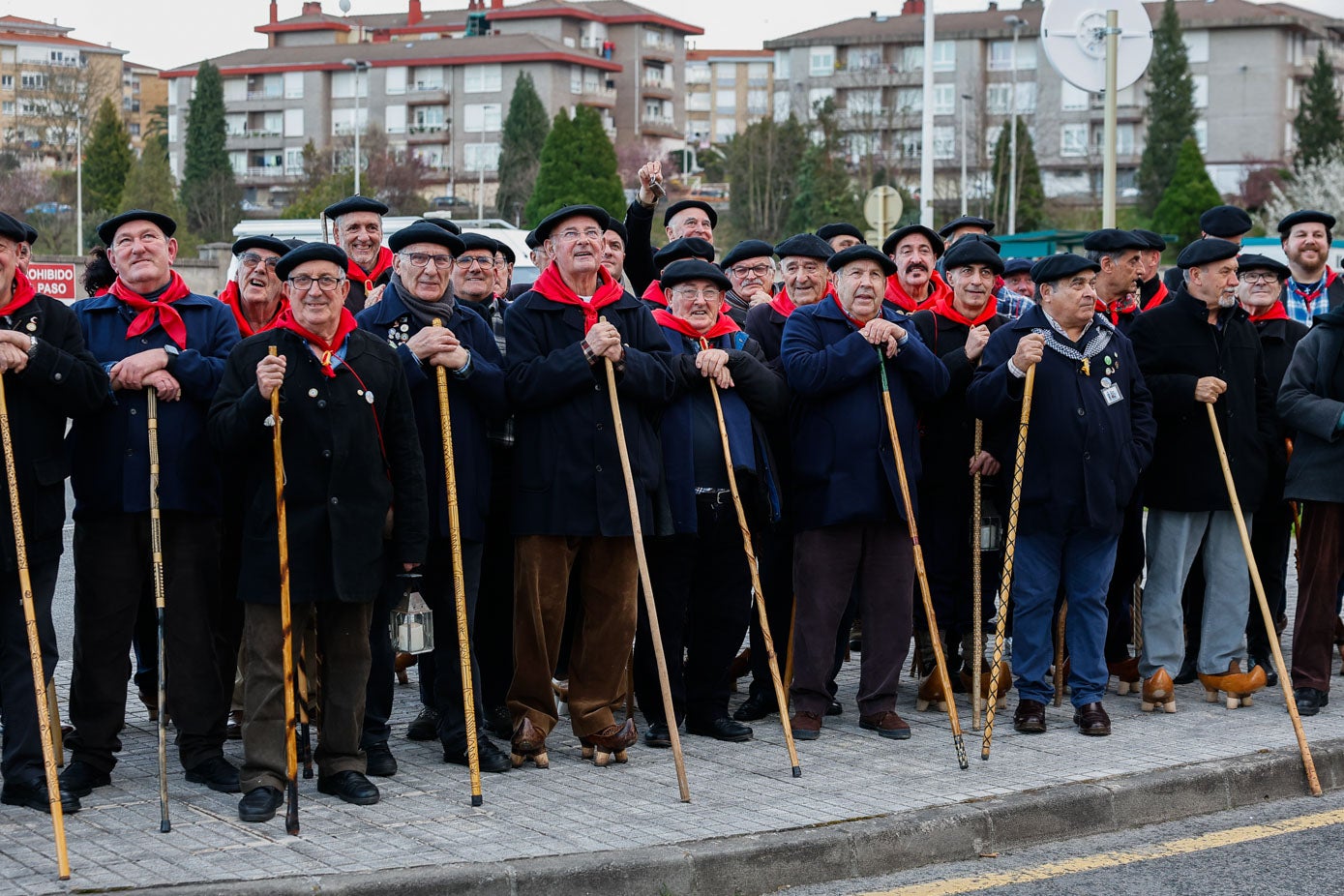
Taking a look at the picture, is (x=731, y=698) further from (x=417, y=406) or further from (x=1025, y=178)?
(x=1025, y=178)

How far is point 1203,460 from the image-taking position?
29.1ft

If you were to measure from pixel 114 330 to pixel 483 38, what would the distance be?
105 m

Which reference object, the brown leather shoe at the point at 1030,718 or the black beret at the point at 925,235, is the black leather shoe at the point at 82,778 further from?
the black beret at the point at 925,235

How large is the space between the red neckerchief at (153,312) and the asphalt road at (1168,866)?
10.9 feet

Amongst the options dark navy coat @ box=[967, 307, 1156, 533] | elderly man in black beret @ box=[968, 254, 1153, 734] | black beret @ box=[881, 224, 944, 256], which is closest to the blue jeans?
elderly man in black beret @ box=[968, 254, 1153, 734]

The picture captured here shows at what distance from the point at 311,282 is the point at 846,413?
2.67 metres

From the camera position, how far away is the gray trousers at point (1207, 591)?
8.87m

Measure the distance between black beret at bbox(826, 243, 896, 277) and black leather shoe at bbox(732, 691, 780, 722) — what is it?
2110 millimetres

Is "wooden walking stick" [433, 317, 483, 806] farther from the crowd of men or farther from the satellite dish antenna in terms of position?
the satellite dish antenna

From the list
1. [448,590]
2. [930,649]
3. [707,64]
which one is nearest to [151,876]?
[448,590]

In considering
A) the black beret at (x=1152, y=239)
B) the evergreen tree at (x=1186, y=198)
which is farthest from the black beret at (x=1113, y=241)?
the evergreen tree at (x=1186, y=198)

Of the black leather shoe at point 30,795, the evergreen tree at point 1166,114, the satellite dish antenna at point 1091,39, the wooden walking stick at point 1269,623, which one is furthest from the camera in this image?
the evergreen tree at point 1166,114

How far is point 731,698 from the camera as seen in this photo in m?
9.05

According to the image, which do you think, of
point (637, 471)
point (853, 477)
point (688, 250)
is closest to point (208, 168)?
point (688, 250)
